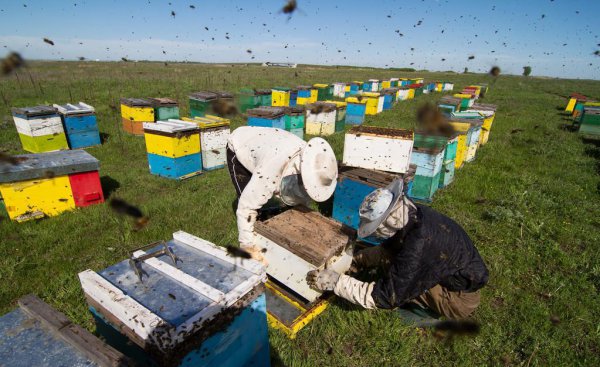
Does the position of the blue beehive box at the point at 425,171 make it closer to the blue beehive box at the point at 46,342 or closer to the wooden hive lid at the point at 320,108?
the blue beehive box at the point at 46,342

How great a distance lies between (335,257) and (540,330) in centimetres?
245

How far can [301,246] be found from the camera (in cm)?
285

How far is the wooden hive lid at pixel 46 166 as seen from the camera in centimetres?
449

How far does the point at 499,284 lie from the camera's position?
407cm

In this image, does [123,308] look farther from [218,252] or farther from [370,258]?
[370,258]

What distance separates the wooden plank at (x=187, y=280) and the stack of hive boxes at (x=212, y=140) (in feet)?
17.8

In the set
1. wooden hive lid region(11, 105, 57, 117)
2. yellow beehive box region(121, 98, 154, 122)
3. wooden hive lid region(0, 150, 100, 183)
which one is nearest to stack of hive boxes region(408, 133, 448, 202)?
wooden hive lid region(0, 150, 100, 183)

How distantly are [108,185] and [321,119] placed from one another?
7.43 m

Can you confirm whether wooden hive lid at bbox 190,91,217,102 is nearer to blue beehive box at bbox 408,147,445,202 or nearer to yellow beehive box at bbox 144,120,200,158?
yellow beehive box at bbox 144,120,200,158

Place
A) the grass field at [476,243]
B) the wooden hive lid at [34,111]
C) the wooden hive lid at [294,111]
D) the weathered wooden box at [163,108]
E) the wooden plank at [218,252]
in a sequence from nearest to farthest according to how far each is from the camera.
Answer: the wooden plank at [218,252], the grass field at [476,243], the wooden hive lid at [34,111], the wooden hive lid at [294,111], the weathered wooden box at [163,108]

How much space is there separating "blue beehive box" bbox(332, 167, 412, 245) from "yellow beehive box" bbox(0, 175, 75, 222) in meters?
4.55

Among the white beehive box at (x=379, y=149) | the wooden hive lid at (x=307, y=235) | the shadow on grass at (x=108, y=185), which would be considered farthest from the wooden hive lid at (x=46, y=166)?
the white beehive box at (x=379, y=149)

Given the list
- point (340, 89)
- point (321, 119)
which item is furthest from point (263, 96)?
point (340, 89)

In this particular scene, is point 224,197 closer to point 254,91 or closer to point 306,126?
point 306,126
